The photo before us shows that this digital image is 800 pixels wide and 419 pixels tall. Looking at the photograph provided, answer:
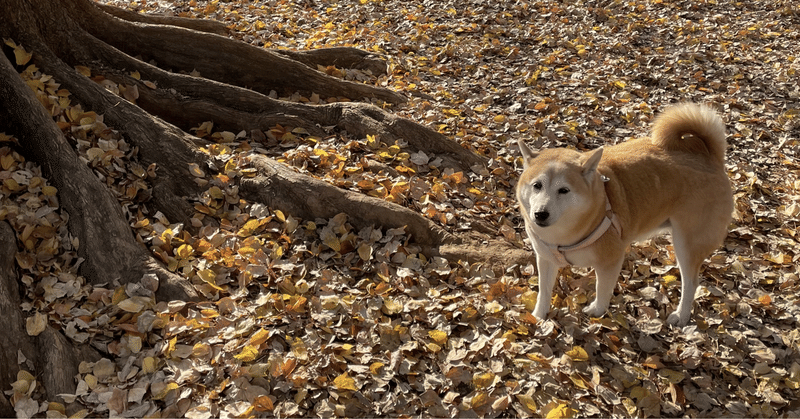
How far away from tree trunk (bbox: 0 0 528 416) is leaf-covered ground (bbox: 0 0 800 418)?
0.10 m

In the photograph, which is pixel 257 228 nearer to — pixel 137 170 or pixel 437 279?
pixel 137 170

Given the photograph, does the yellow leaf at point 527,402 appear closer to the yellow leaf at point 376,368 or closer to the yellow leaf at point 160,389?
the yellow leaf at point 376,368

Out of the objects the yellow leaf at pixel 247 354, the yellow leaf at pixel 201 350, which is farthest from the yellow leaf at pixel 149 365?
the yellow leaf at pixel 247 354

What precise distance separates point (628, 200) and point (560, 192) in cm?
68

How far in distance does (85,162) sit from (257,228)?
1322 millimetres

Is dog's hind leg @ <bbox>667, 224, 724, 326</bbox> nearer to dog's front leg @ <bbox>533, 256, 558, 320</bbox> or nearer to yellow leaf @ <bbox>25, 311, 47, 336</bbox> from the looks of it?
dog's front leg @ <bbox>533, 256, 558, 320</bbox>

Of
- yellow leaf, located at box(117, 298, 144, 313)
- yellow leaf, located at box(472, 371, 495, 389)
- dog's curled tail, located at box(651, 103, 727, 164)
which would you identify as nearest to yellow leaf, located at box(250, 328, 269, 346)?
yellow leaf, located at box(117, 298, 144, 313)

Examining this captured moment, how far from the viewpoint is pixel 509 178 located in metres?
5.21

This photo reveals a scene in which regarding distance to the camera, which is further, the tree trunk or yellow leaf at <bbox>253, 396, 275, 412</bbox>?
the tree trunk

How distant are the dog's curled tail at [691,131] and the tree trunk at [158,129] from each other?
138 centimetres

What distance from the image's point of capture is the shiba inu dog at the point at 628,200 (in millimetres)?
3279

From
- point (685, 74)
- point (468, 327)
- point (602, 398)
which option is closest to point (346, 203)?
point (468, 327)

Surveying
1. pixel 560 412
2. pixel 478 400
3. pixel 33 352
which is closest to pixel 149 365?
pixel 33 352

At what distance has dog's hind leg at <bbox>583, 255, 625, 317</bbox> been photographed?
3547 millimetres
